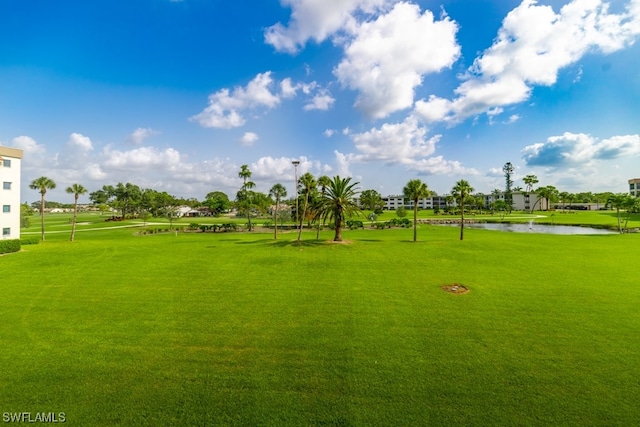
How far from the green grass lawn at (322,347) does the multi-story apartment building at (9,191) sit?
25716 mm

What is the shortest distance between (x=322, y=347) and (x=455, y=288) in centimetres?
1104

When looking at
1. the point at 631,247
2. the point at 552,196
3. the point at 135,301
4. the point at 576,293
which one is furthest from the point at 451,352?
the point at 552,196

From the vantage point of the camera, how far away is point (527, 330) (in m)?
12.8

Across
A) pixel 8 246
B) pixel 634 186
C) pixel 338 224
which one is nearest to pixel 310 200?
pixel 338 224

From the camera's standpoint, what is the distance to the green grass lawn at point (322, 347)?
834cm

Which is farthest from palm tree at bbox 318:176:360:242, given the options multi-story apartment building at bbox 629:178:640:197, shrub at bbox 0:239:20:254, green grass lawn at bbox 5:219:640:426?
multi-story apartment building at bbox 629:178:640:197

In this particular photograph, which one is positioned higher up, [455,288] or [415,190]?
[415,190]

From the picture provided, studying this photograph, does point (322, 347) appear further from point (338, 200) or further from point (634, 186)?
point (634, 186)

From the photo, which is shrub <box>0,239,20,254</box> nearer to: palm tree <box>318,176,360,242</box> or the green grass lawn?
the green grass lawn

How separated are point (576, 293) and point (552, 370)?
10491 mm

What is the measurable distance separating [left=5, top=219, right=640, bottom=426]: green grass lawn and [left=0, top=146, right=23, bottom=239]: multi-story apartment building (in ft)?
84.4

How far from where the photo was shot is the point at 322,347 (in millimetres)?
11484

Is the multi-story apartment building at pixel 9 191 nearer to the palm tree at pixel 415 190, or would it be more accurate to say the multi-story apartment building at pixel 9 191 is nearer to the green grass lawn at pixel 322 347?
the green grass lawn at pixel 322 347

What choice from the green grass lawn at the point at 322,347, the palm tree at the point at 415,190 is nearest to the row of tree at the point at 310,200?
the palm tree at the point at 415,190
